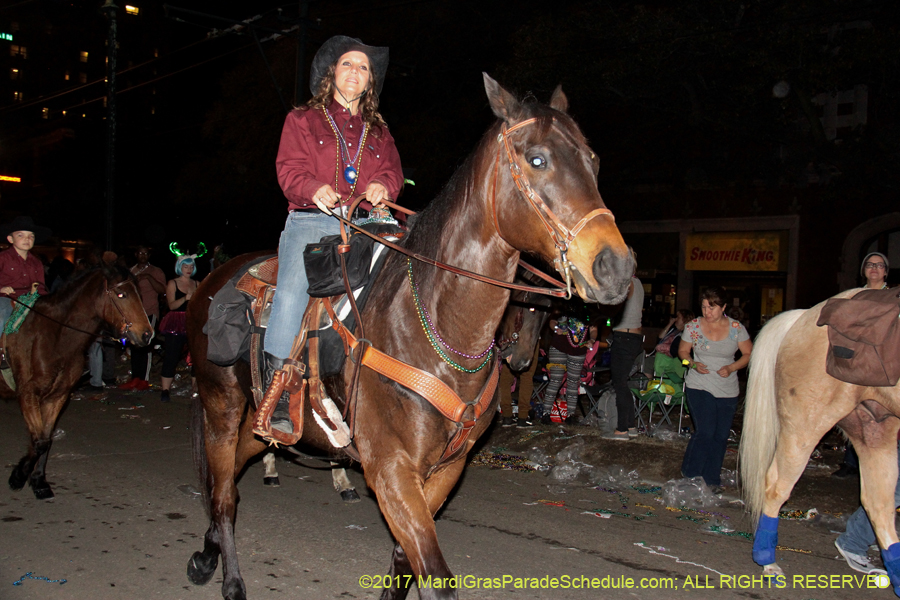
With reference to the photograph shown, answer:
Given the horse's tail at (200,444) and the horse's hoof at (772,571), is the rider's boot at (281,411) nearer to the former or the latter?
the horse's tail at (200,444)

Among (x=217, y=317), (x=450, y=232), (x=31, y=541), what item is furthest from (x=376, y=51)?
(x=31, y=541)

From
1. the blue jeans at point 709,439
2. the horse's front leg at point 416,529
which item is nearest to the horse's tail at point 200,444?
the horse's front leg at point 416,529

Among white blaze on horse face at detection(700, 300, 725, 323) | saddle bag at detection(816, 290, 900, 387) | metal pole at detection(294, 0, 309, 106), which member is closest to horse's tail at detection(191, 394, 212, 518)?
saddle bag at detection(816, 290, 900, 387)

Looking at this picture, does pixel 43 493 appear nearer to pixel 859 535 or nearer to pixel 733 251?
pixel 859 535

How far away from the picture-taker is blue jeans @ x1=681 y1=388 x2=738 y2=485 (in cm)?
699

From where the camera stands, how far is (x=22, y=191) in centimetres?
3831

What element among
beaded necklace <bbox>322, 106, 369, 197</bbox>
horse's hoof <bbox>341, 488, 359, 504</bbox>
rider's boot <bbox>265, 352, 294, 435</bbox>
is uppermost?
beaded necklace <bbox>322, 106, 369, 197</bbox>

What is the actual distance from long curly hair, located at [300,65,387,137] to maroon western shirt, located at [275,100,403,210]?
0.11 ft

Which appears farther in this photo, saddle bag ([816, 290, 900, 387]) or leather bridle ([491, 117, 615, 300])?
saddle bag ([816, 290, 900, 387])

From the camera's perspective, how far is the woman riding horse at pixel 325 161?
3.62m

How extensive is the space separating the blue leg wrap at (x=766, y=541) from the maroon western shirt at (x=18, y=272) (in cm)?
752

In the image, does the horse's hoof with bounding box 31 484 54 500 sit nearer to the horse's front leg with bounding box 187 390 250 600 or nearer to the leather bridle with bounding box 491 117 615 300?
the horse's front leg with bounding box 187 390 250 600

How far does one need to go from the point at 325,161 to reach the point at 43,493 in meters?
4.43

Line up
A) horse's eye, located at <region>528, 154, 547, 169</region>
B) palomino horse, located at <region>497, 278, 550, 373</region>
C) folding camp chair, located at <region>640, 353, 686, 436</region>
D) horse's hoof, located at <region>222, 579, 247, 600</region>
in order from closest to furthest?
1. horse's eye, located at <region>528, 154, 547, 169</region>
2. palomino horse, located at <region>497, 278, 550, 373</region>
3. horse's hoof, located at <region>222, 579, 247, 600</region>
4. folding camp chair, located at <region>640, 353, 686, 436</region>
